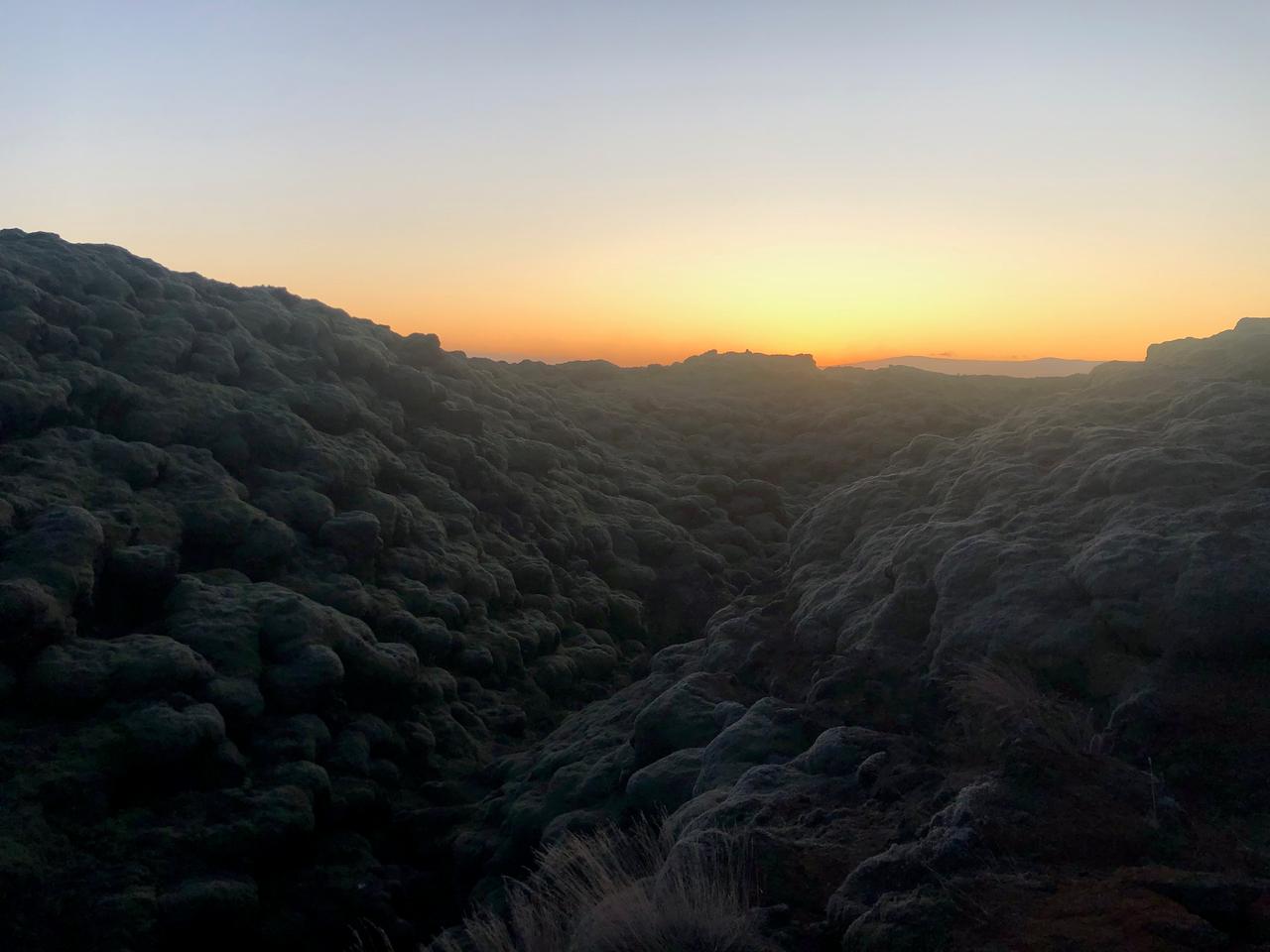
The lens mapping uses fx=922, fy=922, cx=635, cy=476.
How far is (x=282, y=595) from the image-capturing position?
12867 millimetres

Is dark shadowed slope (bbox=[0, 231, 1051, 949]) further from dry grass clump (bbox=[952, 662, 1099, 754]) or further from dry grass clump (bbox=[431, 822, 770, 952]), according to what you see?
dry grass clump (bbox=[952, 662, 1099, 754])

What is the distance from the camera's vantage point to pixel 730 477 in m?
25.3

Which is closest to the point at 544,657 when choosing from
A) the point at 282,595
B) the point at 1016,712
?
the point at 282,595

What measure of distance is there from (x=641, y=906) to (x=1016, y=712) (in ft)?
11.5

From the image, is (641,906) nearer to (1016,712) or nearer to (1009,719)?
(1009,719)

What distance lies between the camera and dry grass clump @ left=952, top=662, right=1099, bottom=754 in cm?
676

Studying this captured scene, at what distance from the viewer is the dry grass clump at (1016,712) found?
22.2ft

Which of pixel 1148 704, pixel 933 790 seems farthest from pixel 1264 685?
pixel 933 790

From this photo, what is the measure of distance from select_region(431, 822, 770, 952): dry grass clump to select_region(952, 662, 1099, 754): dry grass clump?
2.32m

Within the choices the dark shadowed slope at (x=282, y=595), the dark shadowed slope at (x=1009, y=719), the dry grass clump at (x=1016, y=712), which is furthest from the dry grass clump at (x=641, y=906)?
the dark shadowed slope at (x=282, y=595)

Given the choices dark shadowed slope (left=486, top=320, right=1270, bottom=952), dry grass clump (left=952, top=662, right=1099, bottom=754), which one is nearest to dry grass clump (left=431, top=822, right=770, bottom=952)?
dark shadowed slope (left=486, top=320, right=1270, bottom=952)

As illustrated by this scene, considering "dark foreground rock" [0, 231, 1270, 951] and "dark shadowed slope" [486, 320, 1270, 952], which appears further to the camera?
"dark foreground rock" [0, 231, 1270, 951]

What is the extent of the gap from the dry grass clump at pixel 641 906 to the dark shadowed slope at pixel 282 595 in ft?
8.82

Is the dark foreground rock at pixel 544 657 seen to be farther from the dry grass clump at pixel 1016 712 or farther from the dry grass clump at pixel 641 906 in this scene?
the dry grass clump at pixel 641 906
